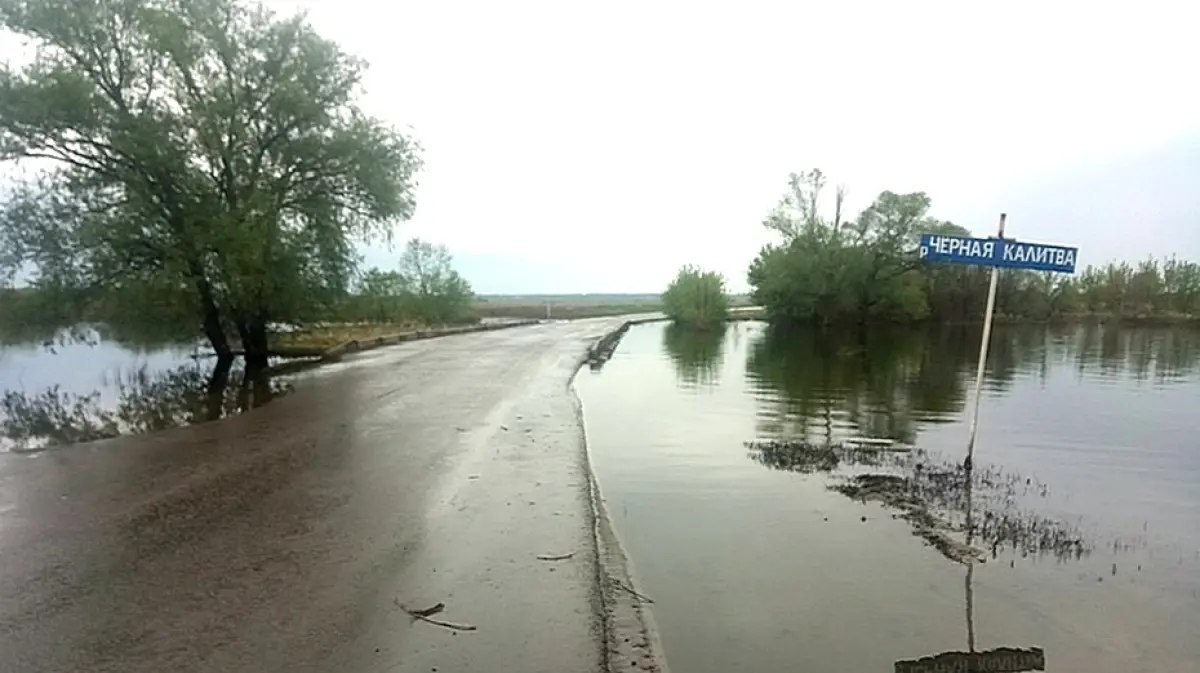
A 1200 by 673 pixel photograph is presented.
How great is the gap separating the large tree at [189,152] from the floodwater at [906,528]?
36.2ft

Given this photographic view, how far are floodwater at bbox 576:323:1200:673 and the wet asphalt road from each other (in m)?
0.91

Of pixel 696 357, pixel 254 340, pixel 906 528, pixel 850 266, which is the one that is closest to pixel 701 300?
pixel 850 266

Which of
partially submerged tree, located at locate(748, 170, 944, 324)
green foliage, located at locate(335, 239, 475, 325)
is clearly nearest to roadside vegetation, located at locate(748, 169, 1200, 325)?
partially submerged tree, located at locate(748, 170, 944, 324)

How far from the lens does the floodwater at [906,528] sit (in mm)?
5301

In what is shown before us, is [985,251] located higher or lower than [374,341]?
higher

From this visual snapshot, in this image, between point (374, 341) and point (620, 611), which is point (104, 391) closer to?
point (374, 341)

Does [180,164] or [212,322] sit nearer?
[180,164]

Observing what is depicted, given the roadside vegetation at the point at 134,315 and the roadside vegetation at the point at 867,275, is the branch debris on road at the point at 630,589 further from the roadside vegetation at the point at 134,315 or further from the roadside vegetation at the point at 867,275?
the roadside vegetation at the point at 867,275

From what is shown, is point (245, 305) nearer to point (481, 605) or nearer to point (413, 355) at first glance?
point (413, 355)

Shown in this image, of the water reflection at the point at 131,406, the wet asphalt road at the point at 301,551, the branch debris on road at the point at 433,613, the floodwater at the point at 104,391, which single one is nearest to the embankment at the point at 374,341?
the floodwater at the point at 104,391

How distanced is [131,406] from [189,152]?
26.8 ft

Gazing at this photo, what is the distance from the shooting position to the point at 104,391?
18828 millimetres

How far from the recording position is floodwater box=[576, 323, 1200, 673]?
530cm

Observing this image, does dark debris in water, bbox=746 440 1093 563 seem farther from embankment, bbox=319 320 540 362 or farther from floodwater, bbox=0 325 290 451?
embankment, bbox=319 320 540 362
